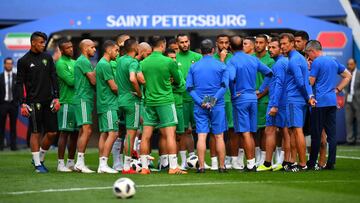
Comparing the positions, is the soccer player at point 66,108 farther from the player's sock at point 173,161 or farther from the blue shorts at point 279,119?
the blue shorts at point 279,119

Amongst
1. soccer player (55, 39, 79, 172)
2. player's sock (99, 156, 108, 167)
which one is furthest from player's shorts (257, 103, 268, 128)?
soccer player (55, 39, 79, 172)

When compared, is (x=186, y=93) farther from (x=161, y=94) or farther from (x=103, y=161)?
(x=103, y=161)

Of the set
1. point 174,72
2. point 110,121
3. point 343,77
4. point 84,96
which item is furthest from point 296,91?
point 84,96

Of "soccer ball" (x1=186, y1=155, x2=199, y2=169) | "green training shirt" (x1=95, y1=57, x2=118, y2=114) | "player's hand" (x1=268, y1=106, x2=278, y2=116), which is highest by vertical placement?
"green training shirt" (x1=95, y1=57, x2=118, y2=114)

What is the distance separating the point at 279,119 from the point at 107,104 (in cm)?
273

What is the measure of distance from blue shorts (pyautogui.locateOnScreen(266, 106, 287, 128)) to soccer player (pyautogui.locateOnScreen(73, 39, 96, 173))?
2828 mm

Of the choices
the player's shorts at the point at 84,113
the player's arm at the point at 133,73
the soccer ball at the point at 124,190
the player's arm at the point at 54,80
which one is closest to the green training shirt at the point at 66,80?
the player's shorts at the point at 84,113

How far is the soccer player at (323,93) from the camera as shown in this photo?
17703mm

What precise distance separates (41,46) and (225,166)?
3.46 meters

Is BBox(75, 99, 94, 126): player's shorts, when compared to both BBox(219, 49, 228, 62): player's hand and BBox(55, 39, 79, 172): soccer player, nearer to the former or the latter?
BBox(55, 39, 79, 172): soccer player

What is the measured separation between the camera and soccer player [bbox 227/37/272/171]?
17.5m

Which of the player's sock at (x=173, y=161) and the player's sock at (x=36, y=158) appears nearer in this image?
the player's sock at (x=173, y=161)

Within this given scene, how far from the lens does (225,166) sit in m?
17.9

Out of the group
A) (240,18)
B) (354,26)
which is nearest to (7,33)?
(240,18)
